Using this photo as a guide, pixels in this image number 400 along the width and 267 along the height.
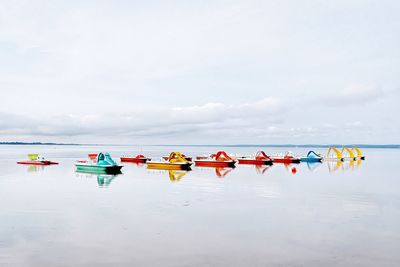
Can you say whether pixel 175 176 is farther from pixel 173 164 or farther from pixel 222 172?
pixel 173 164

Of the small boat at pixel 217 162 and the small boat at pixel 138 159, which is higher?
the small boat at pixel 138 159

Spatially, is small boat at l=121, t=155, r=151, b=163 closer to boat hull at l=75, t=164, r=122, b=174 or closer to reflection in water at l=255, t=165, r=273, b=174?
reflection in water at l=255, t=165, r=273, b=174

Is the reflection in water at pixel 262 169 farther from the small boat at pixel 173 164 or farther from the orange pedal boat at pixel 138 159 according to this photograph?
the orange pedal boat at pixel 138 159

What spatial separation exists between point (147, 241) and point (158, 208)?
1138 centimetres

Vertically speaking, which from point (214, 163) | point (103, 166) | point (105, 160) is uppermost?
point (105, 160)

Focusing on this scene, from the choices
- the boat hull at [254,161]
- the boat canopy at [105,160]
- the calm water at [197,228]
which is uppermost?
the boat canopy at [105,160]

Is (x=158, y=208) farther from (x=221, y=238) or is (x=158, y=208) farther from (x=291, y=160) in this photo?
(x=291, y=160)

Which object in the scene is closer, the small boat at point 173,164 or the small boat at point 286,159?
the small boat at point 173,164

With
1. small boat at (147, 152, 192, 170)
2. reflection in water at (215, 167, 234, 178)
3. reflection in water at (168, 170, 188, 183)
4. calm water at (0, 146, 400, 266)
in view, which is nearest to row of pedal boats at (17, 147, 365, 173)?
small boat at (147, 152, 192, 170)

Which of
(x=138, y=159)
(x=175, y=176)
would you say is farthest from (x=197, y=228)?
(x=138, y=159)

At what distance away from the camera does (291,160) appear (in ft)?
365

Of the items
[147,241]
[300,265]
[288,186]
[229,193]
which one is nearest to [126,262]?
[147,241]

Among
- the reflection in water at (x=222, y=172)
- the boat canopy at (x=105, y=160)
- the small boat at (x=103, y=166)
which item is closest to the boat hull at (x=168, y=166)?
the reflection in water at (x=222, y=172)

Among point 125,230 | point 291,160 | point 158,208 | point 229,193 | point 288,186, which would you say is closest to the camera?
point 125,230
